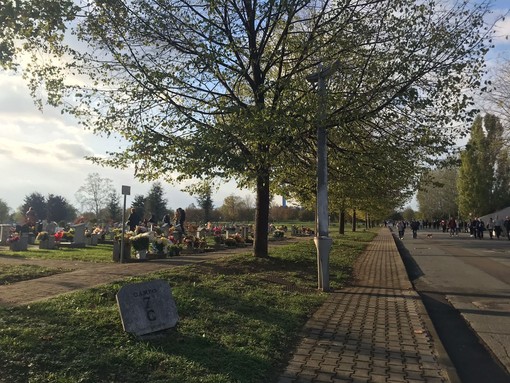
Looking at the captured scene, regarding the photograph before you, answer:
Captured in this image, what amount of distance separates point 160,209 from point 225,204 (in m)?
15.0

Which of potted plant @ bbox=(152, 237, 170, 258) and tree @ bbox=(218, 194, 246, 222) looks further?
tree @ bbox=(218, 194, 246, 222)

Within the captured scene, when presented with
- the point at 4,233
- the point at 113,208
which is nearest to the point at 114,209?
the point at 113,208

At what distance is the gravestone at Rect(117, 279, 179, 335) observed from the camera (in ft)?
17.7

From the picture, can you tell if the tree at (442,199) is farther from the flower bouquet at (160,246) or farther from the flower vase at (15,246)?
the flower vase at (15,246)

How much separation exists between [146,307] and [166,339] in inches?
Answer: 17.3

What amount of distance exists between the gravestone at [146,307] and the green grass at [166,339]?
0.13 metres

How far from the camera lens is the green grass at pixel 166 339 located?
4430 mm

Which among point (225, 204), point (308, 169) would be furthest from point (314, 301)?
point (225, 204)

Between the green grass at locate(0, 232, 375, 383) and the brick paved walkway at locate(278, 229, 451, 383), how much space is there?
0.25 meters

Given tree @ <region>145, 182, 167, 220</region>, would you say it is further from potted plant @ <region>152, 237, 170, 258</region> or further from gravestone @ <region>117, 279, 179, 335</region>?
gravestone @ <region>117, 279, 179, 335</region>

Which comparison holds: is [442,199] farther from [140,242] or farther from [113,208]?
[140,242]

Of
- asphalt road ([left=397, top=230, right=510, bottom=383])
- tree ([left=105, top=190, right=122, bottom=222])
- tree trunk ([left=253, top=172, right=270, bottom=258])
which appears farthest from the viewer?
tree ([left=105, top=190, right=122, bottom=222])

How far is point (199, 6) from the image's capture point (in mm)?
11344

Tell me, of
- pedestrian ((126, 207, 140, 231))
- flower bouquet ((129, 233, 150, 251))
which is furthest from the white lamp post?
pedestrian ((126, 207, 140, 231))
